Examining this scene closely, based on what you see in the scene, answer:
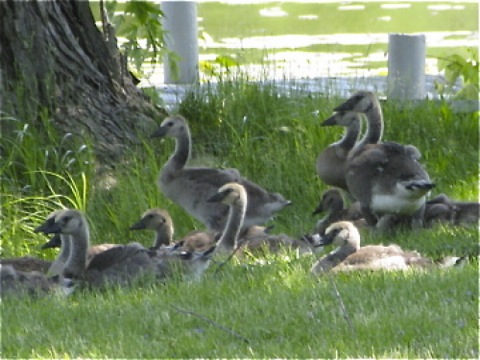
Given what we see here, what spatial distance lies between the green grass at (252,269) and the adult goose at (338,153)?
461mm

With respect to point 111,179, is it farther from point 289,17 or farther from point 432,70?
point 289,17

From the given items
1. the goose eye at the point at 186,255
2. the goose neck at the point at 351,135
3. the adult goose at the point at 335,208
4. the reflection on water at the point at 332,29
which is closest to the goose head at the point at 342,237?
the goose eye at the point at 186,255

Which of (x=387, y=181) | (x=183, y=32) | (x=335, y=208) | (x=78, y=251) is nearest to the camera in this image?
(x=78, y=251)

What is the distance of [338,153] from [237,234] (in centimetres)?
174

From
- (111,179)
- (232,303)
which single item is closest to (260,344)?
(232,303)

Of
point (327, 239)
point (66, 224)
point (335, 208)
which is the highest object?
point (66, 224)

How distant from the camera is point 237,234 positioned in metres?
9.11

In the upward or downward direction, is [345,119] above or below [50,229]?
above

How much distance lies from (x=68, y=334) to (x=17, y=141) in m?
4.12

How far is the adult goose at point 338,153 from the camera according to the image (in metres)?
10.3

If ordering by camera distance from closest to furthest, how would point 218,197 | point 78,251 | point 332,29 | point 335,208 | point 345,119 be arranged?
point 78,251 → point 218,197 → point 335,208 → point 345,119 → point 332,29

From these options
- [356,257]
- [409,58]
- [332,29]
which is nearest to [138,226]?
[356,257]

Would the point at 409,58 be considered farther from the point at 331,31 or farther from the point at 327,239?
the point at 331,31

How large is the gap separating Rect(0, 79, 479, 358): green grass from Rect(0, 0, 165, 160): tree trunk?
0.24 metres
